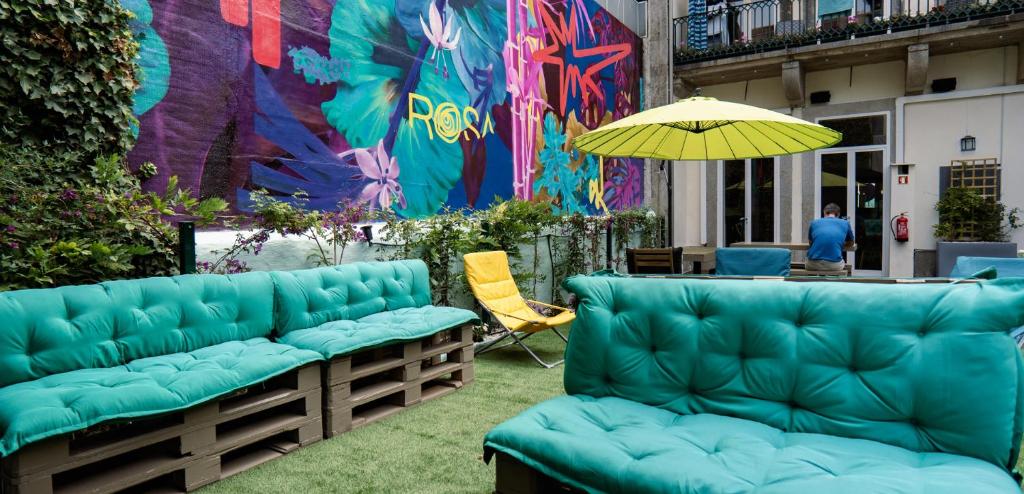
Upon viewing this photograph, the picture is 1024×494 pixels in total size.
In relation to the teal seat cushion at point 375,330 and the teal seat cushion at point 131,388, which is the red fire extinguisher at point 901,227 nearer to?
the teal seat cushion at point 375,330

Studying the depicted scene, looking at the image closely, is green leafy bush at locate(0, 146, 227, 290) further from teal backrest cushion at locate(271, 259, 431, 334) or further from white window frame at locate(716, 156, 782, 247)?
white window frame at locate(716, 156, 782, 247)

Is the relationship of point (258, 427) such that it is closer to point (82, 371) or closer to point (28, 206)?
point (82, 371)

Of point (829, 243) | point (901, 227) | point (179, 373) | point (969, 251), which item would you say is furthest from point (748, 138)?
point (901, 227)

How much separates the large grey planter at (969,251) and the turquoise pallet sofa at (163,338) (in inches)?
210

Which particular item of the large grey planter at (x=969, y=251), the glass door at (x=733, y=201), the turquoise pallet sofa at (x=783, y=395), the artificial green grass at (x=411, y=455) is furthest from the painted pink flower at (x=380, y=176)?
the glass door at (x=733, y=201)

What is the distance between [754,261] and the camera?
18.5ft

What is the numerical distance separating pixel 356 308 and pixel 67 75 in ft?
6.72

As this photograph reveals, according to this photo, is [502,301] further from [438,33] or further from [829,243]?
[829,243]

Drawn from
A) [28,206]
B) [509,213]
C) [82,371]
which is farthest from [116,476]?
[509,213]

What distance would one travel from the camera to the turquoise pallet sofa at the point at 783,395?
5.34ft

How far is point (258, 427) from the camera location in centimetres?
279

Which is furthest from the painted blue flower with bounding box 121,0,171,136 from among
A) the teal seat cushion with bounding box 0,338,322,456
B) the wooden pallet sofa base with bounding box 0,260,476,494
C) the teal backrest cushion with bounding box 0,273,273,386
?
the teal seat cushion with bounding box 0,338,322,456

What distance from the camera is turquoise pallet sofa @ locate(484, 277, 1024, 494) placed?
5.34ft

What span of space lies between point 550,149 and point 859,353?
6863 mm
